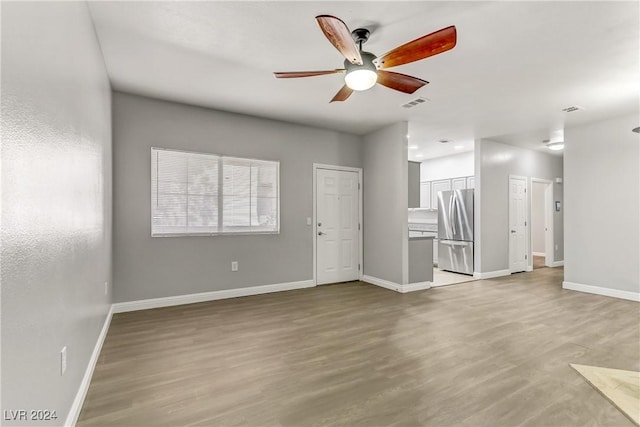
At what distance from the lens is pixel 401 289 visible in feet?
16.3

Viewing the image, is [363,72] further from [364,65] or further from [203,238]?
[203,238]

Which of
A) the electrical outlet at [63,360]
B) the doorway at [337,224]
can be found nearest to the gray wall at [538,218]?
the doorway at [337,224]

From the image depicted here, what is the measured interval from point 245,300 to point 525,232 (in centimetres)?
625

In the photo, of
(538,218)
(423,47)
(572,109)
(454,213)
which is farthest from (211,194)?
(538,218)

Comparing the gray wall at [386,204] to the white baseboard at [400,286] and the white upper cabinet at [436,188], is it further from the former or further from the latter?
the white upper cabinet at [436,188]

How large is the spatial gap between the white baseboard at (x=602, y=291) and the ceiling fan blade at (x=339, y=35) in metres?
5.28

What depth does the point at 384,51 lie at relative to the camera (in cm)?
291

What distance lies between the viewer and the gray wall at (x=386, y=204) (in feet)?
16.5

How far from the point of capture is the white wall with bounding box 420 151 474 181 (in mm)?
7621

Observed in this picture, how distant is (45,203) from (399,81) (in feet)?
8.61

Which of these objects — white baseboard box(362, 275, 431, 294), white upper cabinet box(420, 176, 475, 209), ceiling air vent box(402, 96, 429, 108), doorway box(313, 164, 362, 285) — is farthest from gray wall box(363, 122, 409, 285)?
white upper cabinet box(420, 176, 475, 209)

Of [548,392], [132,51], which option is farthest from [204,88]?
[548,392]

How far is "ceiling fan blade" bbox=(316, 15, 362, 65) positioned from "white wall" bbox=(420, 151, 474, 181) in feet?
20.2

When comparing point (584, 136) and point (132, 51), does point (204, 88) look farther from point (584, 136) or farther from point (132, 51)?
point (584, 136)
